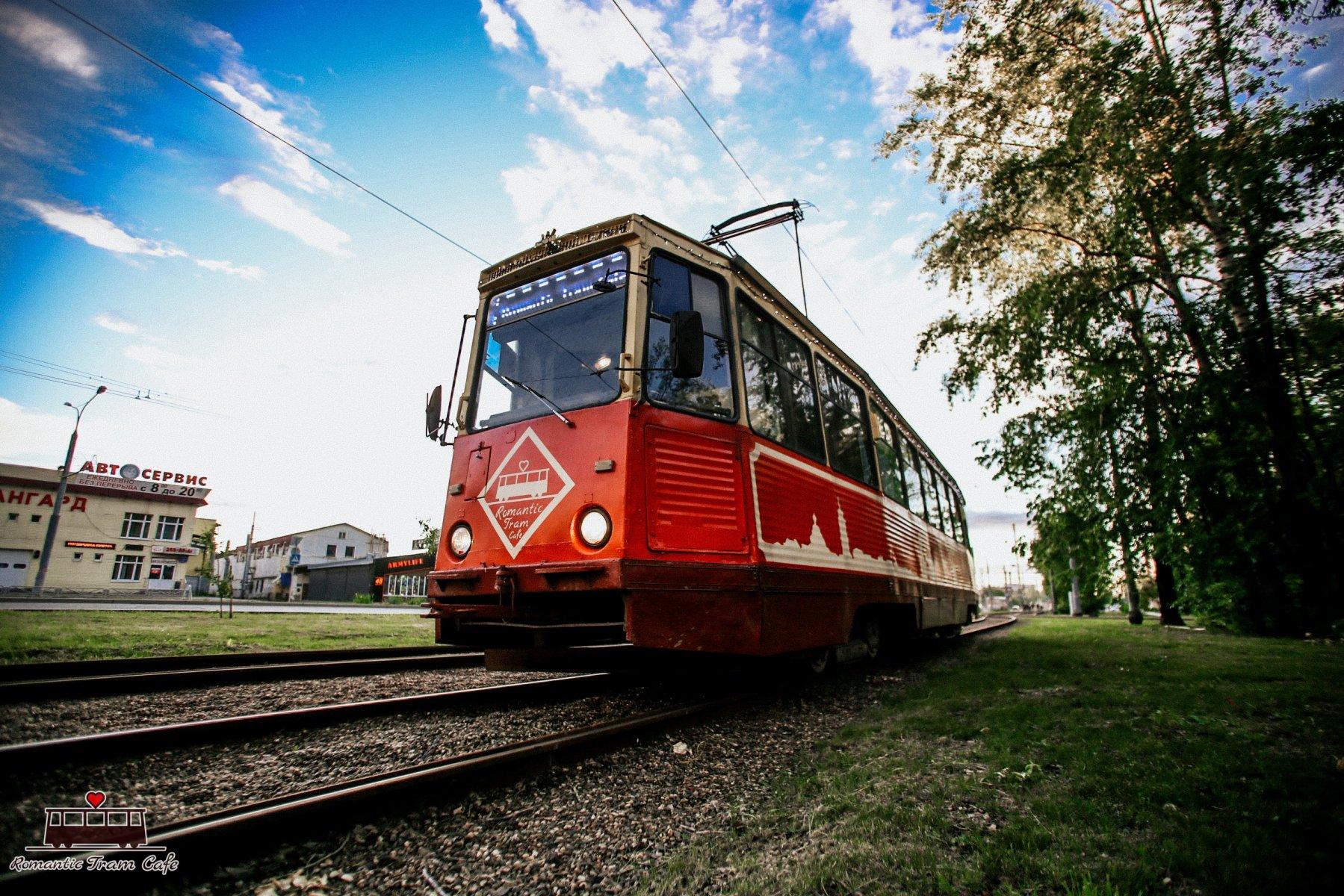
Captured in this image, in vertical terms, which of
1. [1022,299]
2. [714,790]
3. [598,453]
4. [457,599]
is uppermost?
[1022,299]

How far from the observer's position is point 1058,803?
260 cm

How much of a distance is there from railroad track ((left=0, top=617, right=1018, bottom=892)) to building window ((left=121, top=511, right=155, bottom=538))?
173 feet

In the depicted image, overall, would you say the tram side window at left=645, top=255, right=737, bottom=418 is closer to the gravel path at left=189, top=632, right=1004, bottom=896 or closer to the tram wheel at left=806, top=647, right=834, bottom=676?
the gravel path at left=189, top=632, right=1004, bottom=896

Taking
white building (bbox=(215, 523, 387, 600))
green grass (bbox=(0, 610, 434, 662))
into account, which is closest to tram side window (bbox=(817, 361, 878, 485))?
green grass (bbox=(0, 610, 434, 662))

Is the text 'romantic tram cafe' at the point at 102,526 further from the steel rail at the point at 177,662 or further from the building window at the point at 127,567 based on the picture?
the steel rail at the point at 177,662

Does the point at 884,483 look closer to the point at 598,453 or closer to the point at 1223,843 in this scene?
the point at 598,453

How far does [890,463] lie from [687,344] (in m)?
5.40

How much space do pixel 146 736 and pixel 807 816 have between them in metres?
3.58

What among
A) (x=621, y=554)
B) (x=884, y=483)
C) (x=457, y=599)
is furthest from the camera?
(x=884, y=483)

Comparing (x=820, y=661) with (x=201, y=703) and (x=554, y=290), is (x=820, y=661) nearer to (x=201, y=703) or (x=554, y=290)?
(x=554, y=290)

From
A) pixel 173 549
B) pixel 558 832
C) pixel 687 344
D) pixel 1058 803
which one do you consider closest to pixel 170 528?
pixel 173 549

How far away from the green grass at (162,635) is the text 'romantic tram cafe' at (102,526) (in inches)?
1119

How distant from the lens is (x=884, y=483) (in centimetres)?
795

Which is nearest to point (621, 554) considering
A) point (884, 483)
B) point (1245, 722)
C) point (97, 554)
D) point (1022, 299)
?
point (1245, 722)
